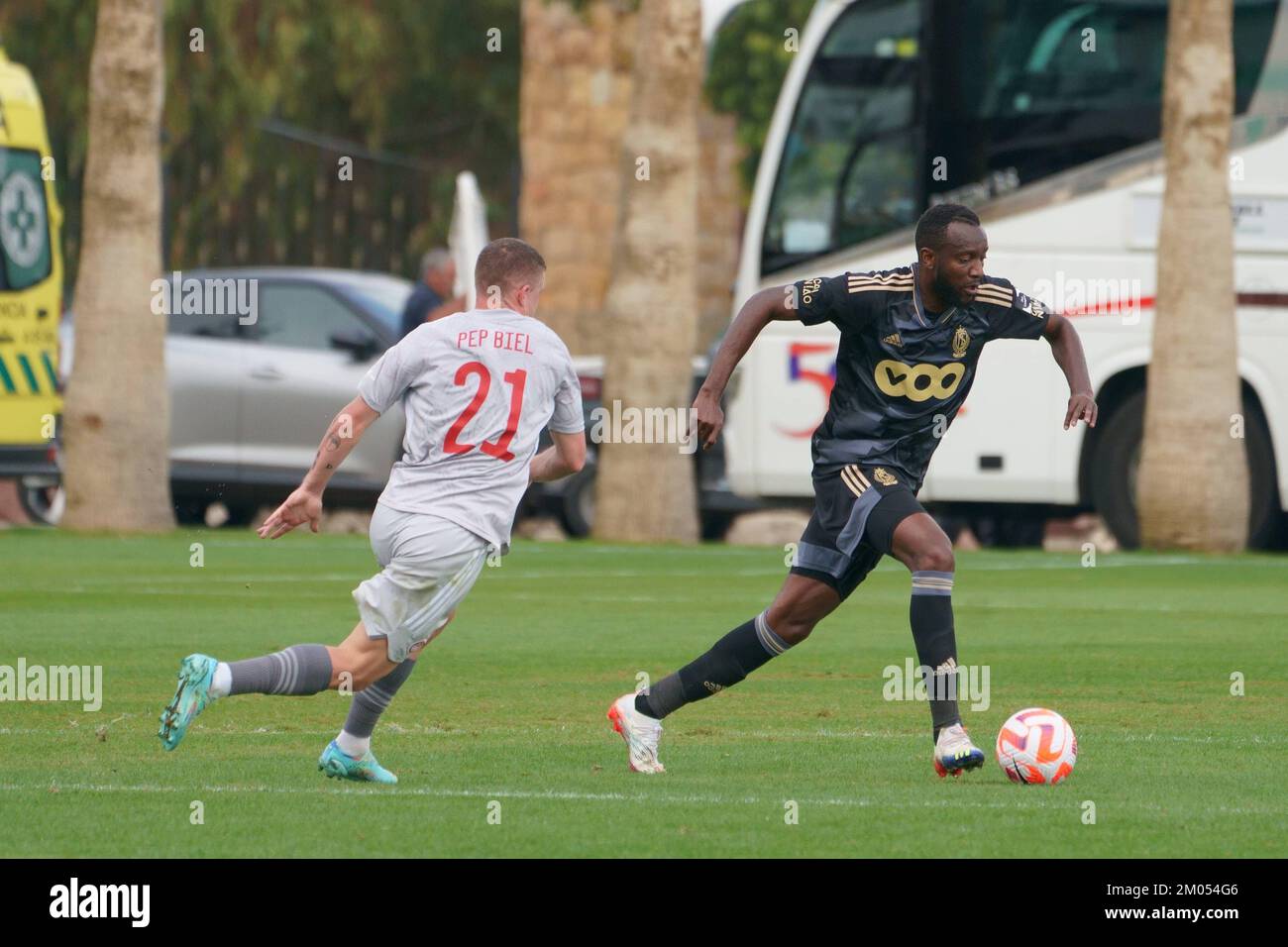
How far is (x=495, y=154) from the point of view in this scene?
43.9 metres

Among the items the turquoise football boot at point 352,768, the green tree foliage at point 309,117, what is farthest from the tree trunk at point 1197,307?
the turquoise football boot at point 352,768

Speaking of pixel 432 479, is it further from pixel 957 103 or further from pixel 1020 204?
pixel 957 103

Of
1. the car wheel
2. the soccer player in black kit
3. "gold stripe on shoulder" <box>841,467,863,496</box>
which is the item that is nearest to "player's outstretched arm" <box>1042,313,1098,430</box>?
the soccer player in black kit

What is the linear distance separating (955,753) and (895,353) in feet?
4.29

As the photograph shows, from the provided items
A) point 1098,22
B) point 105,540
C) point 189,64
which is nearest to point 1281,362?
point 1098,22

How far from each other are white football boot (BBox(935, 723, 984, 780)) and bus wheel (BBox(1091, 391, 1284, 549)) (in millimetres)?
12186

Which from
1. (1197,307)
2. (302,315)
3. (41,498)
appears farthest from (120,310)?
(1197,307)

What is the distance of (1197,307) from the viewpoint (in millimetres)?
19344

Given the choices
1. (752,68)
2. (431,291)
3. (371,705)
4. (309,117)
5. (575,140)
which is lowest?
(371,705)

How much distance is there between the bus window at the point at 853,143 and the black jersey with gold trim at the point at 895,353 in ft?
39.9

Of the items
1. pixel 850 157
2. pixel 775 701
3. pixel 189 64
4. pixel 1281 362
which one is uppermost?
pixel 189 64
